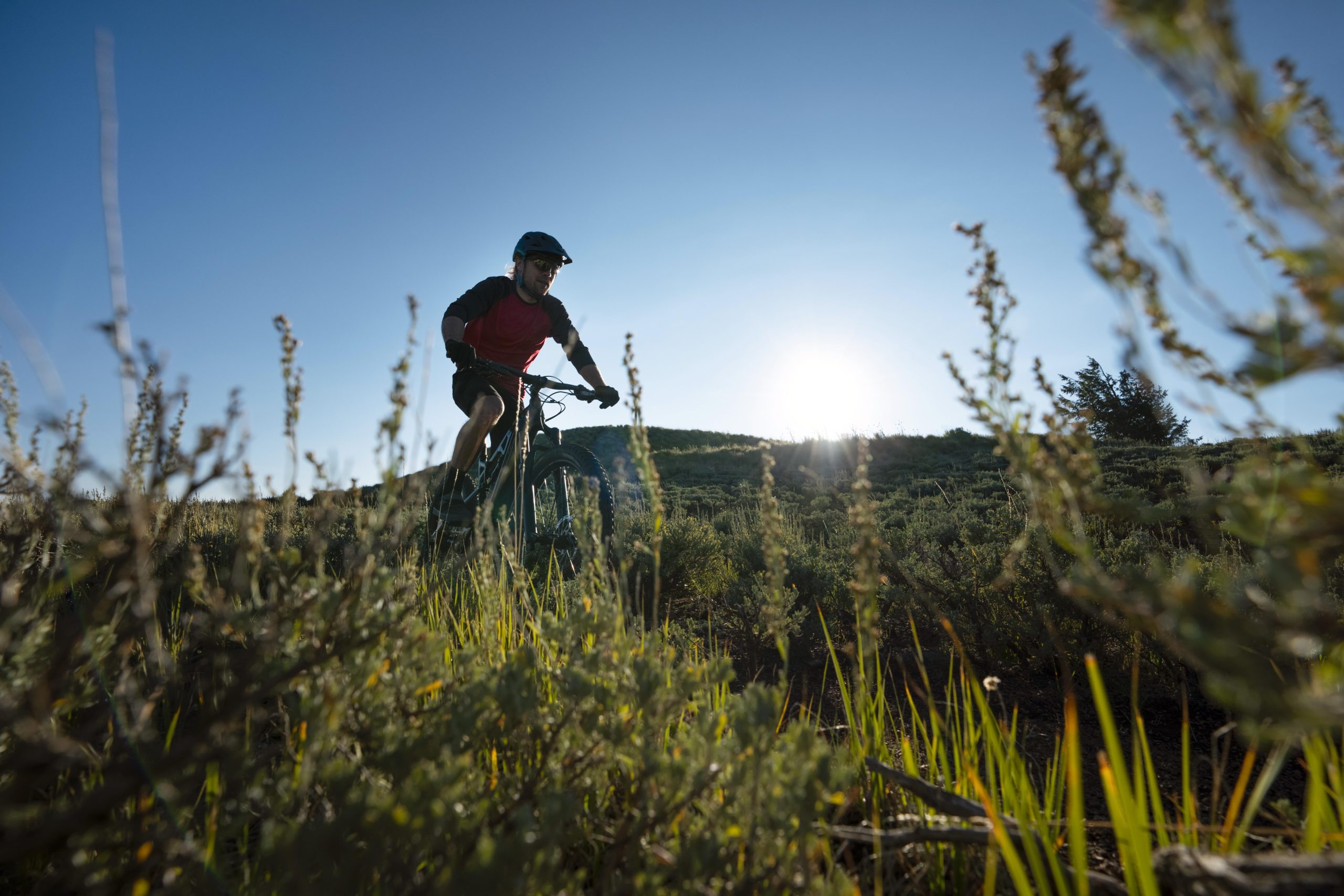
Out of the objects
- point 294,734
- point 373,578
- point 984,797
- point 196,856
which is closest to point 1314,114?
point 984,797

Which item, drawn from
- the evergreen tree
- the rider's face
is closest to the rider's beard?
the rider's face

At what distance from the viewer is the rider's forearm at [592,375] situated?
18.9 ft

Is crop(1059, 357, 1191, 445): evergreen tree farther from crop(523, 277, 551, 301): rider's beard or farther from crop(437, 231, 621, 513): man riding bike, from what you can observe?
crop(523, 277, 551, 301): rider's beard

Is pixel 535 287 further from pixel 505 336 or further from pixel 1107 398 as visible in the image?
pixel 1107 398

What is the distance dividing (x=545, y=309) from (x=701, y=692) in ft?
15.5

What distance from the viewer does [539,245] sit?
5.76 metres

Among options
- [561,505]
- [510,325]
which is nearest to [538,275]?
[510,325]

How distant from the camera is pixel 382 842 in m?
0.95

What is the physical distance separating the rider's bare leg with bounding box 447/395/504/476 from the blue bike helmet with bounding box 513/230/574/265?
1.44m

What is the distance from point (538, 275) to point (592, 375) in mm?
1060

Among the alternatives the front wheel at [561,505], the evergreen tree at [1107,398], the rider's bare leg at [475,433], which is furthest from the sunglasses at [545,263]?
the evergreen tree at [1107,398]

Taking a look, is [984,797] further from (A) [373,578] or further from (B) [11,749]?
(B) [11,749]

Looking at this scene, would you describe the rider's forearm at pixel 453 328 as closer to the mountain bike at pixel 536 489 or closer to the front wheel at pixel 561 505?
the mountain bike at pixel 536 489

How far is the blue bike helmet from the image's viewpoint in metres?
5.74
